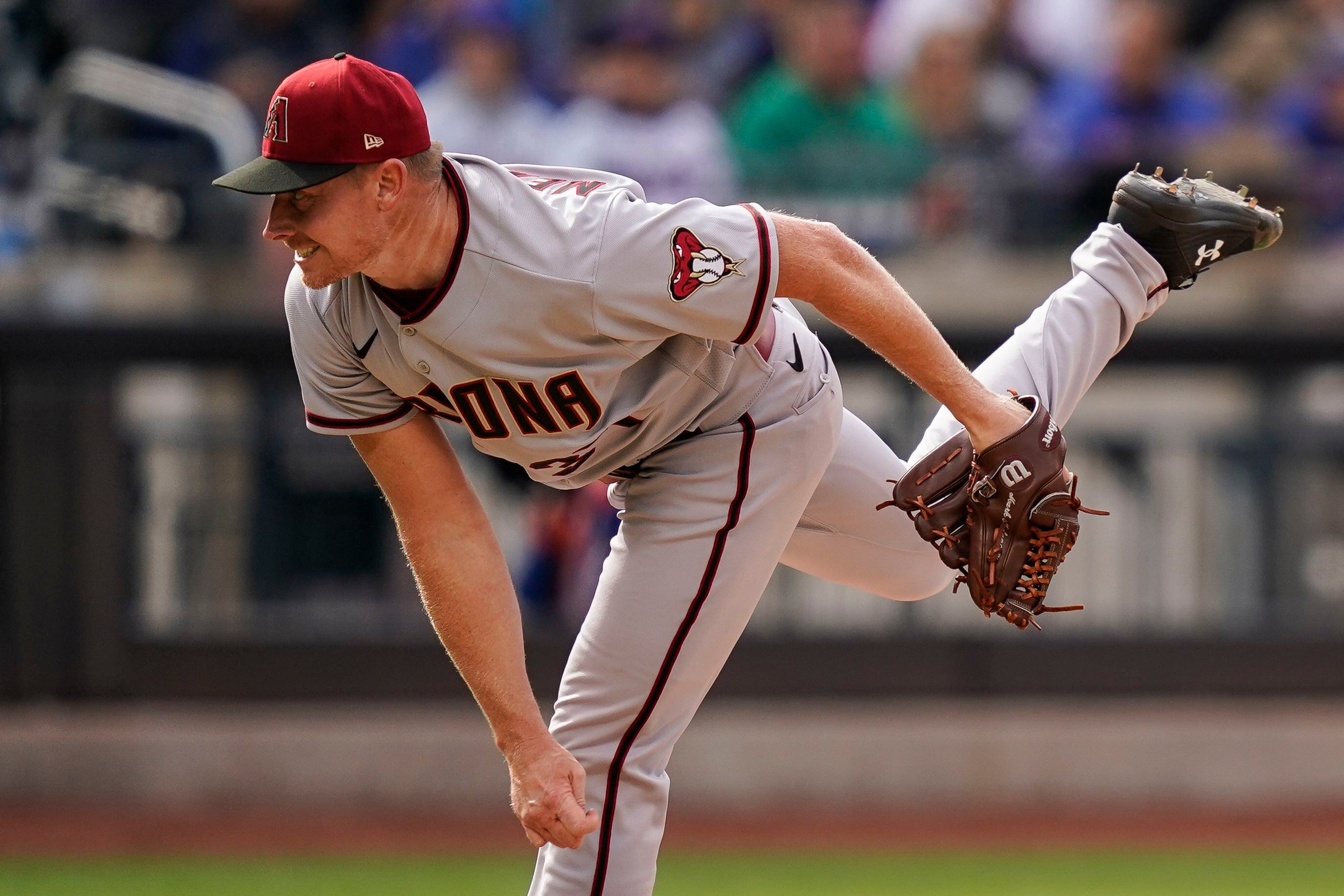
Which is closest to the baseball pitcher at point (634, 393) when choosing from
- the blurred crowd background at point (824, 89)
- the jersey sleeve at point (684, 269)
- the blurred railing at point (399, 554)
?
the jersey sleeve at point (684, 269)

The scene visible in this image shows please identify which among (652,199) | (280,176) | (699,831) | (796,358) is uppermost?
(652,199)

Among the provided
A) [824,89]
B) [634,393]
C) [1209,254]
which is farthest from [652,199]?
[634,393]

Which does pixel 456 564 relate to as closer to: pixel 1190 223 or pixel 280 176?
pixel 280 176

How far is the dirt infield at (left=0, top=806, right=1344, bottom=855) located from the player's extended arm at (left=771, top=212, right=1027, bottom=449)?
3528mm

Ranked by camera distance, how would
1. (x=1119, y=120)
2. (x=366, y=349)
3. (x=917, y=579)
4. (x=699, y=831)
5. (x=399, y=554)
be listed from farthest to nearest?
(x=1119, y=120)
(x=399, y=554)
(x=699, y=831)
(x=917, y=579)
(x=366, y=349)

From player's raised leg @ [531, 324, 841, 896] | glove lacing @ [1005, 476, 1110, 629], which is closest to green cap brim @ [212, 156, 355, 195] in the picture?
player's raised leg @ [531, 324, 841, 896]

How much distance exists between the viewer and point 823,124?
688 centimetres

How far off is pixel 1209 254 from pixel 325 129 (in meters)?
1.72

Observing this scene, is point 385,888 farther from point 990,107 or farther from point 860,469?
point 990,107

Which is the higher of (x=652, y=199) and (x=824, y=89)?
(x=824, y=89)

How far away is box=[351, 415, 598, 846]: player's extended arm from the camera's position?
2953 millimetres

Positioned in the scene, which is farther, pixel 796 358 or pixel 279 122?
pixel 796 358

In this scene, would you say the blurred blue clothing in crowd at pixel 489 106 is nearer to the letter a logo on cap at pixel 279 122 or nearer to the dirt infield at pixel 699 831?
the dirt infield at pixel 699 831

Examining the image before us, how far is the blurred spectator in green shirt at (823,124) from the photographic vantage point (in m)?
6.61
